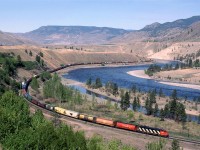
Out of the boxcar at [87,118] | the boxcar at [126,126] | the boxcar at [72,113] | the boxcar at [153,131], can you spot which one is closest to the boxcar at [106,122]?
the boxcar at [87,118]

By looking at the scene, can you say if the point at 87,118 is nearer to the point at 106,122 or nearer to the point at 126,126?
the point at 106,122

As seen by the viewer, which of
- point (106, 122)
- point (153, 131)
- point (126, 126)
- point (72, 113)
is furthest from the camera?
point (72, 113)

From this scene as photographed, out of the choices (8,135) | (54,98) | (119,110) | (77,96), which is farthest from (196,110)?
(8,135)

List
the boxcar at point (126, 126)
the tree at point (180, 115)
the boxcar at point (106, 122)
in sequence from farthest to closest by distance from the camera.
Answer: the tree at point (180, 115), the boxcar at point (106, 122), the boxcar at point (126, 126)

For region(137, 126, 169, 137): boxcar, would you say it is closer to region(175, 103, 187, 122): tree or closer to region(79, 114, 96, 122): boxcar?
region(79, 114, 96, 122): boxcar

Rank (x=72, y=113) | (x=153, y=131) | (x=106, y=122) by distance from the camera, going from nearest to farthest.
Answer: (x=153, y=131) → (x=106, y=122) → (x=72, y=113)

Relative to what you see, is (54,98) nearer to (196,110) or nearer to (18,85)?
(18,85)

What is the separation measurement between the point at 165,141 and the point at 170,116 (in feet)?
143

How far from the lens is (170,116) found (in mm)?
145625

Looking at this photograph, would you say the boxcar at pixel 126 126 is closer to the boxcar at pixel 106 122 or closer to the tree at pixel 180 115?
the boxcar at pixel 106 122

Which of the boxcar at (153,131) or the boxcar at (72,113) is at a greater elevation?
the boxcar at (72,113)

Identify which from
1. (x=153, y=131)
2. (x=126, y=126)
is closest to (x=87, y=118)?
(x=126, y=126)

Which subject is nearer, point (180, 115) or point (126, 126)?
point (126, 126)

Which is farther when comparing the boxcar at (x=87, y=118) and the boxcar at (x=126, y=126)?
the boxcar at (x=87, y=118)
